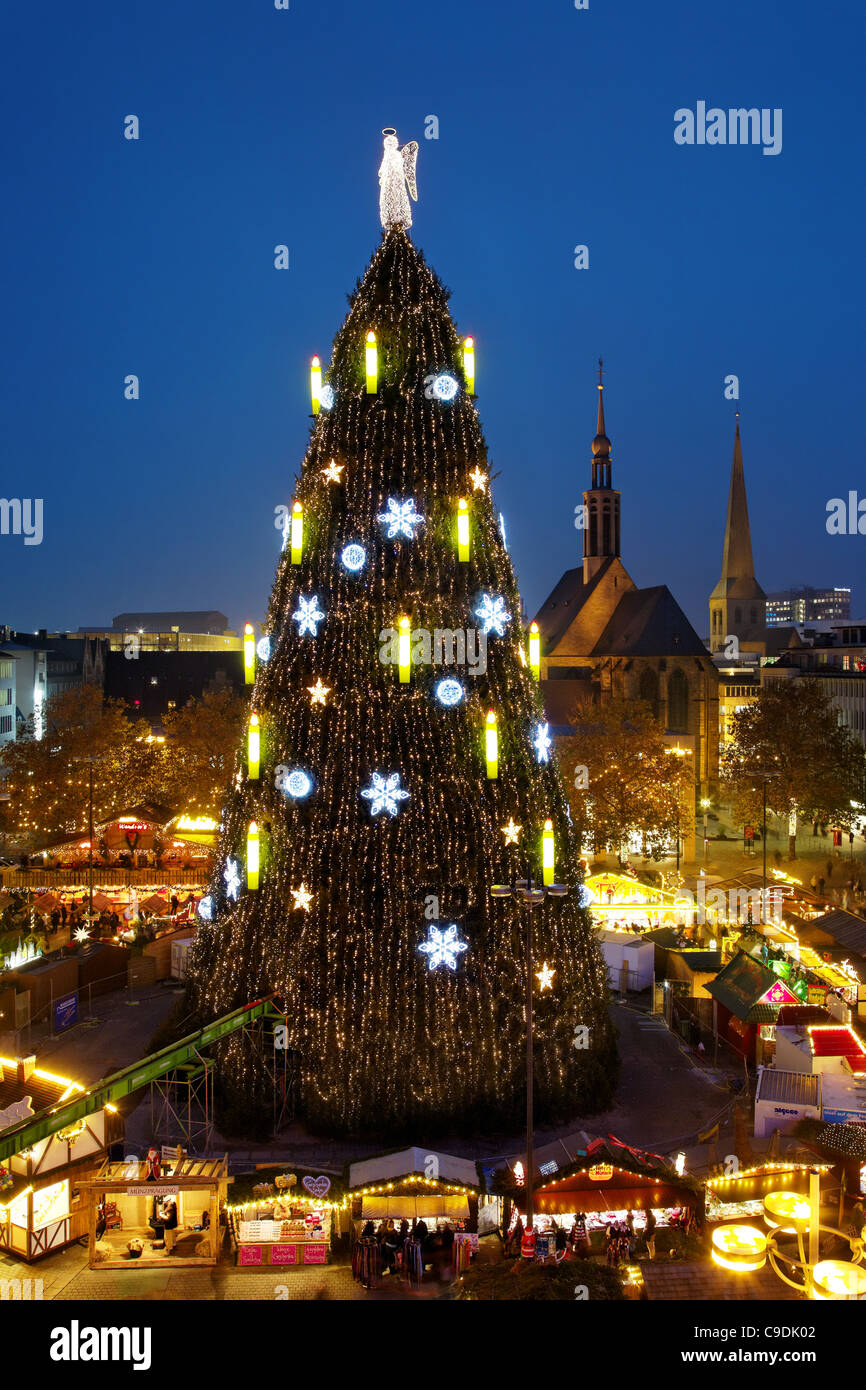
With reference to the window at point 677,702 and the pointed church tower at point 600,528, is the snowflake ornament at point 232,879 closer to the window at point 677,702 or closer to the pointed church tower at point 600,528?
the window at point 677,702

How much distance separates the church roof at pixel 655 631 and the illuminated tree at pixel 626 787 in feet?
45.6

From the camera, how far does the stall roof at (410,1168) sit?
13133 mm

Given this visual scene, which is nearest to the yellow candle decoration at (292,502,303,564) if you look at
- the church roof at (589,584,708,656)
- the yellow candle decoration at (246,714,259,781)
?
the yellow candle decoration at (246,714,259,781)

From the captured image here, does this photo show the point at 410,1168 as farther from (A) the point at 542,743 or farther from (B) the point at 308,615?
(B) the point at 308,615

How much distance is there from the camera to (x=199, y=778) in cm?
4269

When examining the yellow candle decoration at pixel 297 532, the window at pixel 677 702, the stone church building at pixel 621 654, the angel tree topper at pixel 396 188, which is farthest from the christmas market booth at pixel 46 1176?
the window at pixel 677 702

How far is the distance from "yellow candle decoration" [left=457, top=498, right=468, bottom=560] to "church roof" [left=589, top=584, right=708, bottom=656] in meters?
43.6

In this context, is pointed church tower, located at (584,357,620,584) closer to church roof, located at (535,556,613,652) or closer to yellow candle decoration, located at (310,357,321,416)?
church roof, located at (535,556,613,652)

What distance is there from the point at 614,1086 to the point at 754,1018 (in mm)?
4009

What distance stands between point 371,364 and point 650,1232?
1321 centimetres

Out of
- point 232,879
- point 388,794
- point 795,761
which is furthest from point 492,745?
point 795,761

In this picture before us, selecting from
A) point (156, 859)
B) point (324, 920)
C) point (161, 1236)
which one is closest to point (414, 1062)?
point (324, 920)
